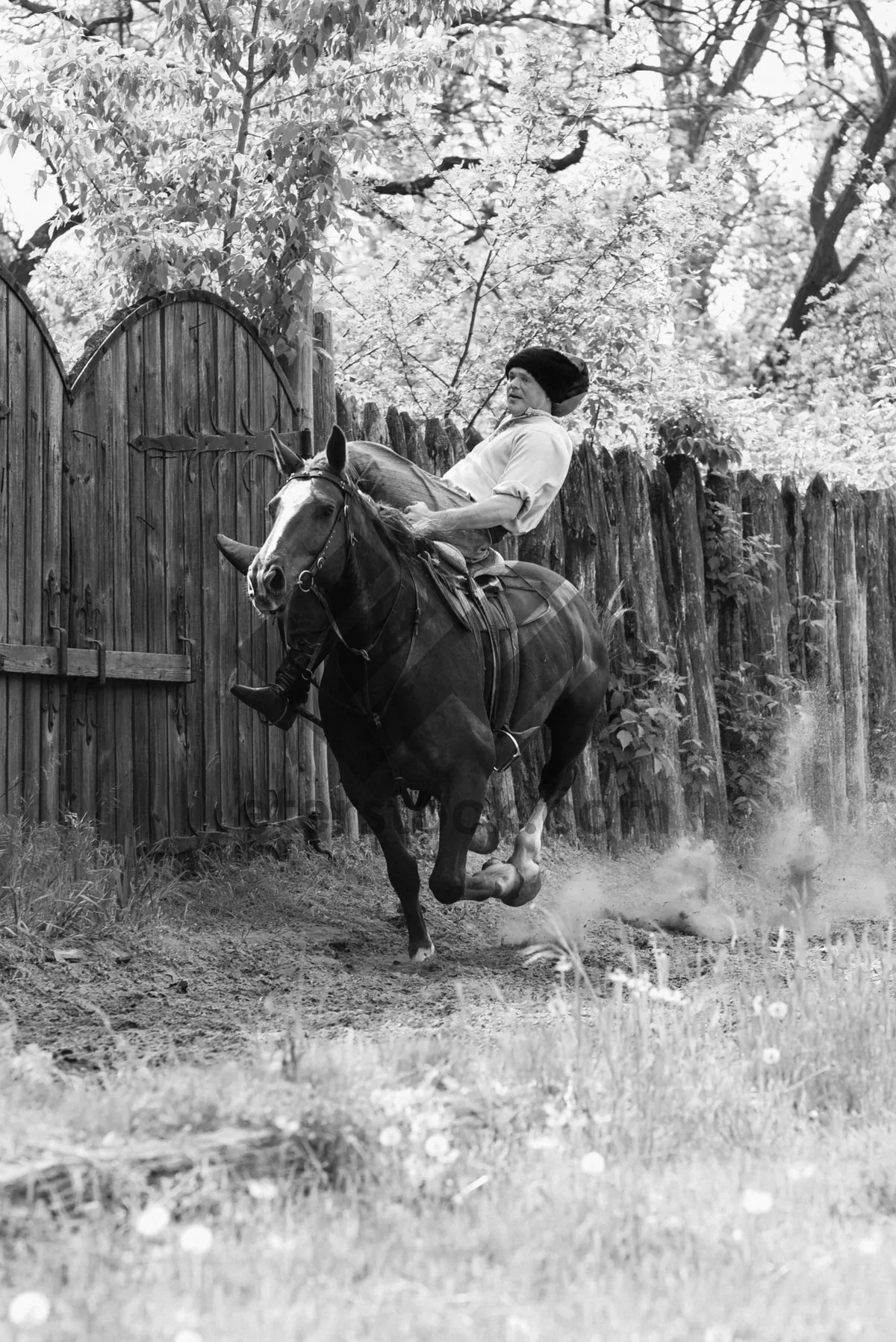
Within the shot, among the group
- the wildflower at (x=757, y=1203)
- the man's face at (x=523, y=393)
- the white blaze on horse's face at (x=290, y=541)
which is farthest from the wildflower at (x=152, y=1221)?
the man's face at (x=523, y=393)

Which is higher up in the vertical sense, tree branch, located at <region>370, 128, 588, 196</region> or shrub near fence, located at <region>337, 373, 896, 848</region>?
tree branch, located at <region>370, 128, 588, 196</region>

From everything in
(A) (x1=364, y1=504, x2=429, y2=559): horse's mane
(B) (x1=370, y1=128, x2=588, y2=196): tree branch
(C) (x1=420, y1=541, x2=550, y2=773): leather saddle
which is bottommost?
(C) (x1=420, y1=541, x2=550, y2=773): leather saddle

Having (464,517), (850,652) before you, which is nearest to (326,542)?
(464,517)

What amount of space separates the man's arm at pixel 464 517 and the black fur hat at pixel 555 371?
2.54 feet

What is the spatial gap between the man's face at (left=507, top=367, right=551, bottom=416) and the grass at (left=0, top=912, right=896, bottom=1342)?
372 cm

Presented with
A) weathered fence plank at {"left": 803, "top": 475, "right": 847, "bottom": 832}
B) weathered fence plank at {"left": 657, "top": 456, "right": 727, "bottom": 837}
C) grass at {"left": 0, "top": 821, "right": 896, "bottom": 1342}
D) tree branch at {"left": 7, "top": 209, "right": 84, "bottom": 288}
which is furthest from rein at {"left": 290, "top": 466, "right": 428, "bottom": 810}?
tree branch at {"left": 7, "top": 209, "right": 84, "bottom": 288}

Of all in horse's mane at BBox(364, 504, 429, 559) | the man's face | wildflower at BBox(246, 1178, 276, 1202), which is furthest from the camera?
the man's face

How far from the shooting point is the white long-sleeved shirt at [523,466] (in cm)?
645

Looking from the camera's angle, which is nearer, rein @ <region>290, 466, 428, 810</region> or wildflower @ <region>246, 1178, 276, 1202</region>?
wildflower @ <region>246, 1178, 276, 1202</region>

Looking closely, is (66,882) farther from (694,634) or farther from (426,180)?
(426,180)

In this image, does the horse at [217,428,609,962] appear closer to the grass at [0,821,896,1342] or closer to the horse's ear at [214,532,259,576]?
the horse's ear at [214,532,259,576]

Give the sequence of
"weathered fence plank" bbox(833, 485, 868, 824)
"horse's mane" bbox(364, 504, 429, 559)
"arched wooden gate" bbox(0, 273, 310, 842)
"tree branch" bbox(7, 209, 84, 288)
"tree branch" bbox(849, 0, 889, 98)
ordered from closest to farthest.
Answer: "horse's mane" bbox(364, 504, 429, 559) < "arched wooden gate" bbox(0, 273, 310, 842) < "weathered fence plank" bbox(833, 485, 868, 824) < "tree branch" bbox(7, 209, 84, 288) < "tree branch" bbox(849, 0, 889, 98)

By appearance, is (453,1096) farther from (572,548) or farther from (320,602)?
(572,548)

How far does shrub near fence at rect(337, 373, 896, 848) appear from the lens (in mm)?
8766
